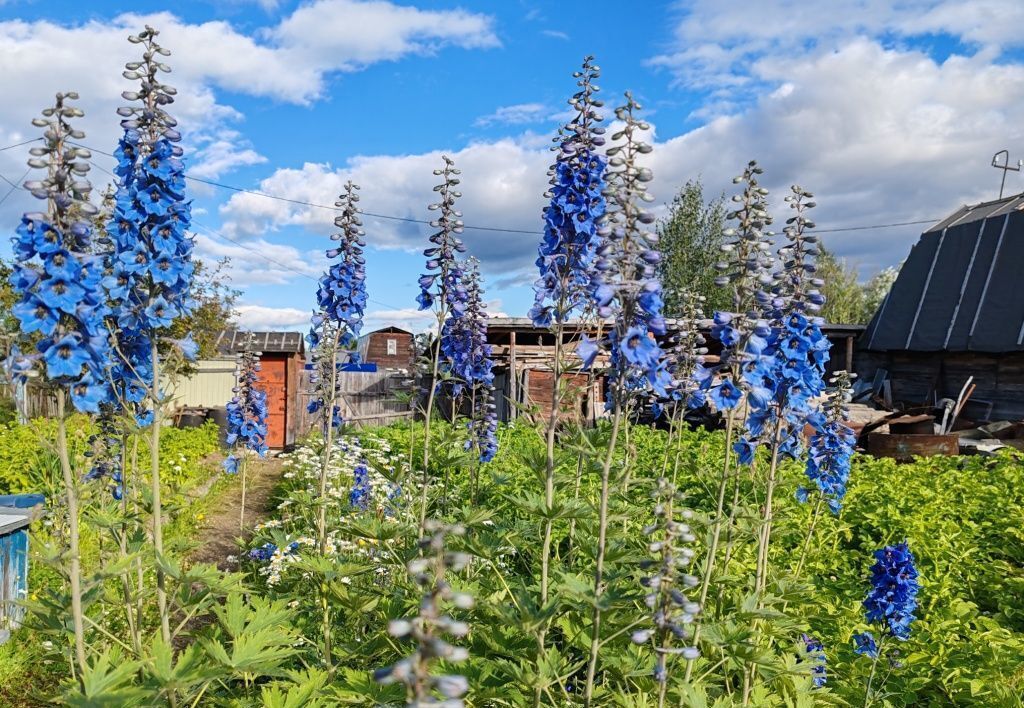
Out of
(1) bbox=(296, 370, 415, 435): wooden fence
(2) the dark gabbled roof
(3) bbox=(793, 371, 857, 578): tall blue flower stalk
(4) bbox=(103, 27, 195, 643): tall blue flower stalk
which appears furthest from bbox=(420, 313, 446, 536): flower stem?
(2) the dark gabbled roof

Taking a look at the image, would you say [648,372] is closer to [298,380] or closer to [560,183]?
[560,183]

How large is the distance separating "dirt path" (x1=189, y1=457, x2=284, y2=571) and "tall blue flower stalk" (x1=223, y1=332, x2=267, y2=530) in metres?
0.70

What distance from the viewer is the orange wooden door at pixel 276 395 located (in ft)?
58.0

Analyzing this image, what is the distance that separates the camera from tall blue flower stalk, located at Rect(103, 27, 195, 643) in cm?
281

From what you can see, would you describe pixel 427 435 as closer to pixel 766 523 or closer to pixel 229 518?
pixel 766 523

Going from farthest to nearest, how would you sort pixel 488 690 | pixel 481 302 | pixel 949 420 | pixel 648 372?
pixel 949 420 < pixel 481 302 < pixel 648 372 < pixel 488 690

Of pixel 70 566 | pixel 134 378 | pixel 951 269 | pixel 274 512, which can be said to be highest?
pixel 951 269

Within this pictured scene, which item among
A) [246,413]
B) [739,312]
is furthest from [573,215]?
[246,413]

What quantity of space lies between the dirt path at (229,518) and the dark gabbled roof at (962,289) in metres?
16.6

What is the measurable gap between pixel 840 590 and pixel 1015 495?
358cm

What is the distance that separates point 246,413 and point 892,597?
5.01 metres

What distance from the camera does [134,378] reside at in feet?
10.4

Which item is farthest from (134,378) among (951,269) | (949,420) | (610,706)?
(951,269)

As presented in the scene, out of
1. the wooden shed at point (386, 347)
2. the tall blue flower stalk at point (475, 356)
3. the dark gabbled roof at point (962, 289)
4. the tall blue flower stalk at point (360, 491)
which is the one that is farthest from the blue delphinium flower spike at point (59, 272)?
the wooden shed at point (386, 347)
